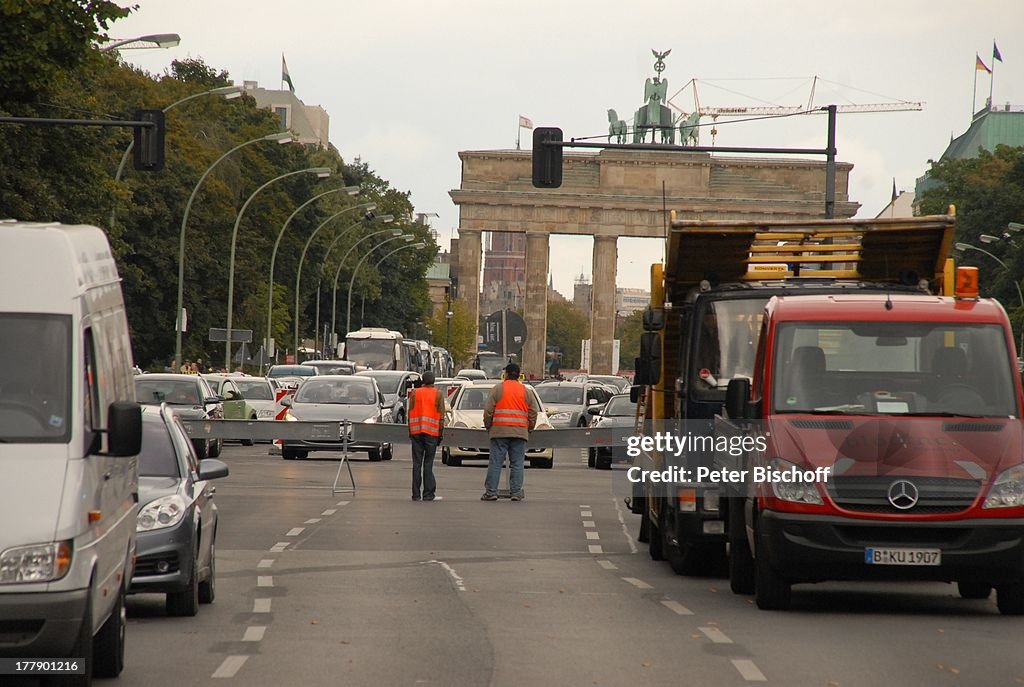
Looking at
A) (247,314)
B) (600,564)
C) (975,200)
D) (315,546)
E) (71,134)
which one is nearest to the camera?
(600,564)

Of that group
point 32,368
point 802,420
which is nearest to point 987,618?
point 802,420

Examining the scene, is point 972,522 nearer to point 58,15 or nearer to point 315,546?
point 315,546

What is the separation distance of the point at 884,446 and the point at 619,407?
26.7 m

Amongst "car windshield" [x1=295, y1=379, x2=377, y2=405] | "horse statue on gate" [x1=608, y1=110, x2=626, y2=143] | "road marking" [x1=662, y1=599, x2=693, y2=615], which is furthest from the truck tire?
"horse statue on gate" [x1=608, y1=110, x2=626, y2=143]

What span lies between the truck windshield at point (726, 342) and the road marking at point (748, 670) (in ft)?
16.9

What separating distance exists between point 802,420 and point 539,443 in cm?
2030

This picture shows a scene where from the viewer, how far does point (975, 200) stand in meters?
96.5

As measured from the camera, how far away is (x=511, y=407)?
27.4 m

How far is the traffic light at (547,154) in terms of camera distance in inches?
1273

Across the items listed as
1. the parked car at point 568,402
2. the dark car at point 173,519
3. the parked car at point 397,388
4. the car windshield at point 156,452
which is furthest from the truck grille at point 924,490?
the parked car at point 397,388

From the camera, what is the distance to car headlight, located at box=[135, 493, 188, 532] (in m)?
12.9

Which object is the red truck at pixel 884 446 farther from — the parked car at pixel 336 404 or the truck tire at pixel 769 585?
the parked car at pixel 336 404

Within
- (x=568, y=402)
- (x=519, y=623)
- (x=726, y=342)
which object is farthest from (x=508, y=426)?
(x=568, y=402)

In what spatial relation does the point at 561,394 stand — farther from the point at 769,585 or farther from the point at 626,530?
the point at 769,585
